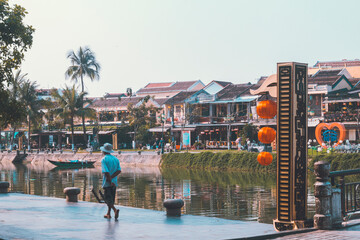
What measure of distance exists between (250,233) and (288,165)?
1450 millimetres

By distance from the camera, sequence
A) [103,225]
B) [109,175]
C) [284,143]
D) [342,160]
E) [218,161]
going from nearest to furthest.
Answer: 1. [284,143]
2. [103,225]
3. [109,175]
4. [342,160]
5. [218,161]

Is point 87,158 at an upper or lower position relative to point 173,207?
lower

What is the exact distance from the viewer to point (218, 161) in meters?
43.8

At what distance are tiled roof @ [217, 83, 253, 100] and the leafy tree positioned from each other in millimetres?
7597

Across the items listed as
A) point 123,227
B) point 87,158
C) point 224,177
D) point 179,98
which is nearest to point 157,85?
point 179,98

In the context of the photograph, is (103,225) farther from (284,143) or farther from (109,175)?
(284,143)

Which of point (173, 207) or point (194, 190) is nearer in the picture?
point (173, 207)

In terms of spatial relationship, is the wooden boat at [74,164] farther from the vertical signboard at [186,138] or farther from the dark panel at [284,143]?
the dark panel at [284,143]

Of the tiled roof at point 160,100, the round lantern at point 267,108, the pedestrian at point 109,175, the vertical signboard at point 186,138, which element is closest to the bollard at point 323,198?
the round lantern at point 267,108

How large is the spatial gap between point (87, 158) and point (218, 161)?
17.1m

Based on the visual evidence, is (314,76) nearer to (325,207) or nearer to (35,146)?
(35,146)

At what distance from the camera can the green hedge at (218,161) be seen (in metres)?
41.2

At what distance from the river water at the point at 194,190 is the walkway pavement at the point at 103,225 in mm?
5934

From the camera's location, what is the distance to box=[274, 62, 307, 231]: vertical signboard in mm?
10789
